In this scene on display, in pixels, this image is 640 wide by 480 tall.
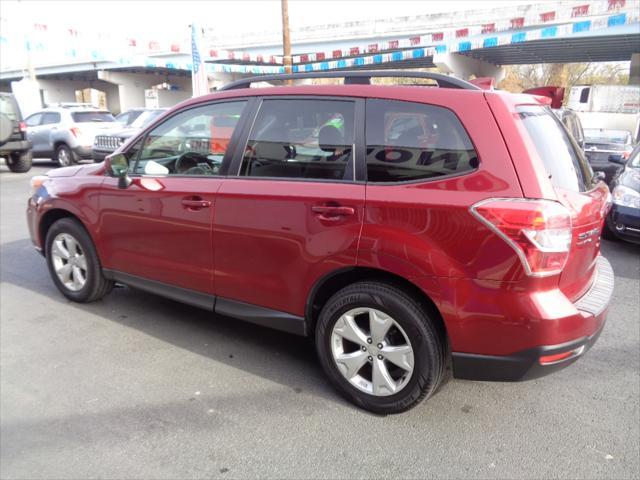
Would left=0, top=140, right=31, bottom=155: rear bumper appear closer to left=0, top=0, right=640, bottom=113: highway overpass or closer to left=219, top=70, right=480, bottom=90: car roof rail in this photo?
left=0, top=0, right=640, bottom=113: highway overpass

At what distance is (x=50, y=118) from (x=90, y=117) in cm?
130

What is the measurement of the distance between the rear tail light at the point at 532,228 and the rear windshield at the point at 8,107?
13589 millimetres

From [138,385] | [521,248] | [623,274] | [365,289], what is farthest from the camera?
[623,274]

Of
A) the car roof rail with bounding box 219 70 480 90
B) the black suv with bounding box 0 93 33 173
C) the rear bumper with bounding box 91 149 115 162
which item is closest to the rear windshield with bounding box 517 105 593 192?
the car roof rail with bounding box 219 70 480 90

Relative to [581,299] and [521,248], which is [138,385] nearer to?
[521,248]

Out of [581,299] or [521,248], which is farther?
[581,299]

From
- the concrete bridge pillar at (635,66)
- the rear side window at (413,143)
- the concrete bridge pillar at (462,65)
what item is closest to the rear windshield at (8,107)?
the rear side window at (413,143)

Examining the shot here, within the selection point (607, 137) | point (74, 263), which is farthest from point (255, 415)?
point (607, 137)

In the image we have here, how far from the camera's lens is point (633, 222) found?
6.08m

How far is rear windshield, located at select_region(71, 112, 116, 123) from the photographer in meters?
14.5

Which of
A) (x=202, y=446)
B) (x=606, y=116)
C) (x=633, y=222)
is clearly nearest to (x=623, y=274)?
(x=633, y=222)

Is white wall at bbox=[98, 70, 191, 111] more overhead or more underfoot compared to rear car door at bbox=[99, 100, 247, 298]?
more overhead

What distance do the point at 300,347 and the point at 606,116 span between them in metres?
21.3

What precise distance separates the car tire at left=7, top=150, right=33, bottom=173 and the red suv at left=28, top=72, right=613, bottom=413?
11.8 metres
